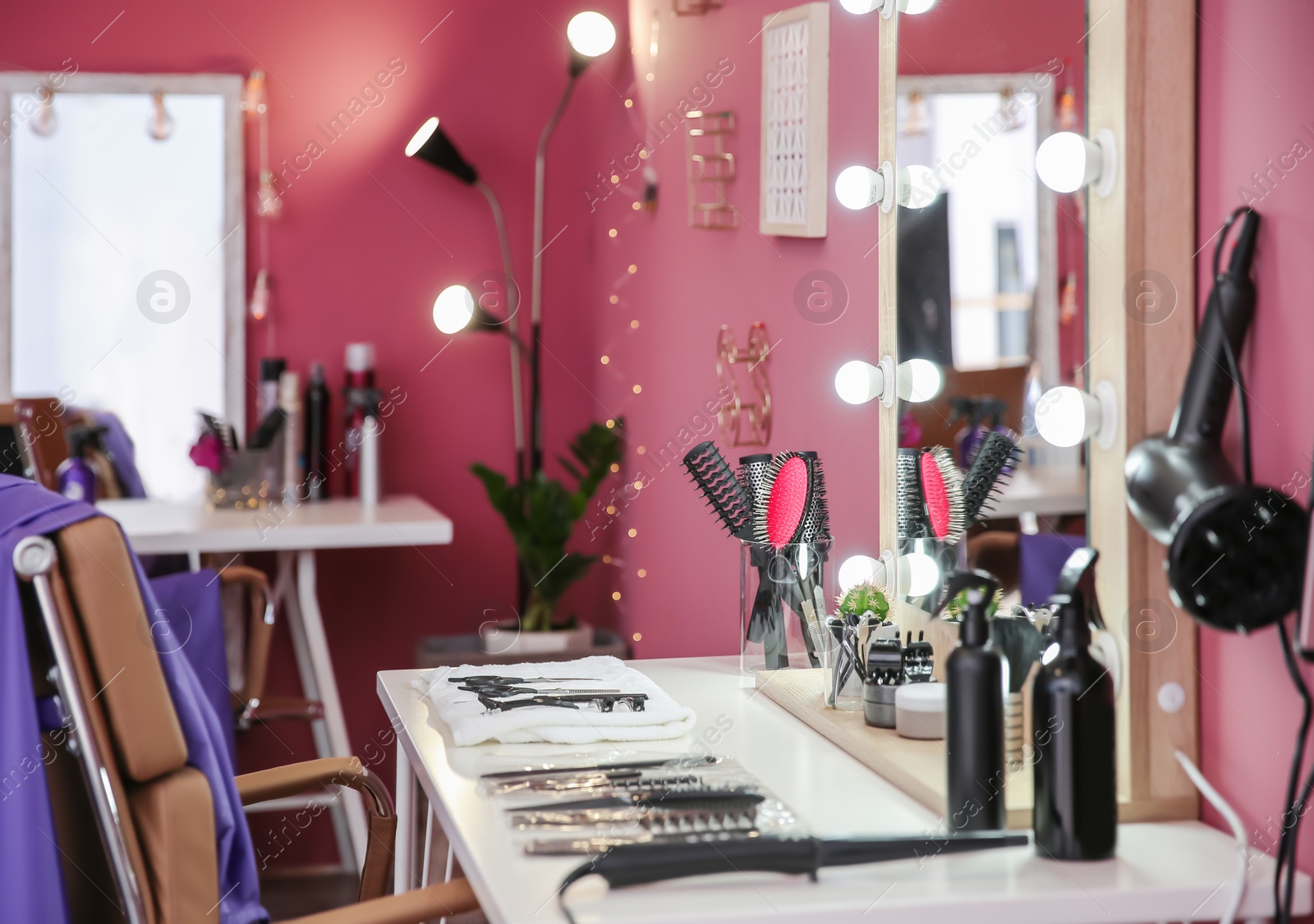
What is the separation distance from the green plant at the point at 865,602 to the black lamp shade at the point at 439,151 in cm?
185

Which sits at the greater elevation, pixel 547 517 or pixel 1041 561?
pixel 1041 561

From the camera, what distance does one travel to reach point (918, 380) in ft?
4.62

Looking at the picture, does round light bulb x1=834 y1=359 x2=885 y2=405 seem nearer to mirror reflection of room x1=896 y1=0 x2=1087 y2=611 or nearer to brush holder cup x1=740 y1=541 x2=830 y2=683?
mirror reflection of room x1=896 y1=0 x2=1087 y2=611

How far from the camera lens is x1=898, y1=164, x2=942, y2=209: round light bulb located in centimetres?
137

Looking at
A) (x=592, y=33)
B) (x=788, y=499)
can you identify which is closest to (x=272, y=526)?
(x=592, y=33)

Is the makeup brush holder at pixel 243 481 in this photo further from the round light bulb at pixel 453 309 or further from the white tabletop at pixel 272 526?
the round light bulb at pixel 453 309

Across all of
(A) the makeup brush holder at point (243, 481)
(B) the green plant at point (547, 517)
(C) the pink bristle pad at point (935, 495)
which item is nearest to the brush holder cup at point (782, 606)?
(C) the pink bristle pad at point (935, 495)

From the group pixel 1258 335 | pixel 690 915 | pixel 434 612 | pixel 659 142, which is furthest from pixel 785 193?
pixel 434 612

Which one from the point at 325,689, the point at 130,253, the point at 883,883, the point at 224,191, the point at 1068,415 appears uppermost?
the point at 224,191

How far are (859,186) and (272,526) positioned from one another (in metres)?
1.55

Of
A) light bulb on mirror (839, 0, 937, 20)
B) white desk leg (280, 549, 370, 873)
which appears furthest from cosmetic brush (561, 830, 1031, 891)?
white desk leg (280, 549, 370, 873)

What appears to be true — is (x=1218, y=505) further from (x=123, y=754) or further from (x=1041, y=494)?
(x=123, y=754)

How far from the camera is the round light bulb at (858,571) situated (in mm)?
1498

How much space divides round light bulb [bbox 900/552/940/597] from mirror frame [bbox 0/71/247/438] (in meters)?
2.08
